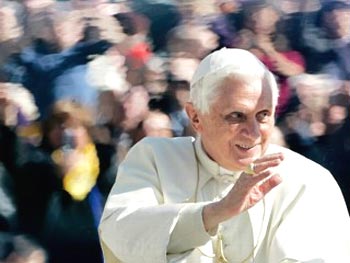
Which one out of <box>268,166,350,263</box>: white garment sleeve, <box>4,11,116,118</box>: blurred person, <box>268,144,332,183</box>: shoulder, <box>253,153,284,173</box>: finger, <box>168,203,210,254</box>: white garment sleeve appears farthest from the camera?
<box>4,11,116,118</box>: blurred person

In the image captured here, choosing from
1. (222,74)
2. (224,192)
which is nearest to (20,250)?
(224,192)

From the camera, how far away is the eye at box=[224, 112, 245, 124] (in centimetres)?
296

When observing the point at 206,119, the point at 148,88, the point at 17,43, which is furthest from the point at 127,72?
the point at 206,119

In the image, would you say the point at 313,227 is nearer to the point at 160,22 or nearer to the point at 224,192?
the point at 224,192

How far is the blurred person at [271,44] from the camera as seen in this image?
4383mm

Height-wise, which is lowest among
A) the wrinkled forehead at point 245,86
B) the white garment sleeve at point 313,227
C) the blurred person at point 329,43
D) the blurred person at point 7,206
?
the blurred person at point 7,206

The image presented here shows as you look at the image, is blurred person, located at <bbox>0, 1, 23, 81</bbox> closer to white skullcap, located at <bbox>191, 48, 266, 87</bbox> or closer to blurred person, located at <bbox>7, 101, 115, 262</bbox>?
blurred person, located at <bbox>7, 101, 115, 262</bbox>

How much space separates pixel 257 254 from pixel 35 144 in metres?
1.37

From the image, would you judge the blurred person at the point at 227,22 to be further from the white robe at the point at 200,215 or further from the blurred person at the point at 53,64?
the white robe at the point at 200,215

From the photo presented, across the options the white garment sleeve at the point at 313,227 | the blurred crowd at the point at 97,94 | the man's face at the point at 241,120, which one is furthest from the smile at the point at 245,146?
the blurred crowd at the point at 97,94

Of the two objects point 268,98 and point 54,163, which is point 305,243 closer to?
point 268,98

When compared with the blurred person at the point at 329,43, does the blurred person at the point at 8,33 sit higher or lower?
higher

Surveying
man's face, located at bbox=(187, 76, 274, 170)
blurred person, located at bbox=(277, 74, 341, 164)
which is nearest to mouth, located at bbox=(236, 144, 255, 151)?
man's face, located at bbox=(187, 76, 274, 170)

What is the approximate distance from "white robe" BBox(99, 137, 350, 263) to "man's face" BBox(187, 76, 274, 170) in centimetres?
13
